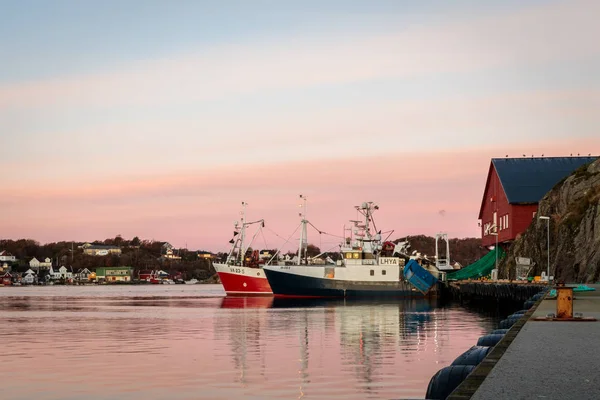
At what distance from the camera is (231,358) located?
29016mm

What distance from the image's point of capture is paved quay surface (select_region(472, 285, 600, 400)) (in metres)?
10.0

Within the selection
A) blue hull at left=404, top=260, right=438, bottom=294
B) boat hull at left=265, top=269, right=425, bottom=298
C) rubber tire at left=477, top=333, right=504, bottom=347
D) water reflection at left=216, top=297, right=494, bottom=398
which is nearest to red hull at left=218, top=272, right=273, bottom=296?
boat hull at left=265, top=269, right=425, bottom=298

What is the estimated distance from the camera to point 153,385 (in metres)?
22.3

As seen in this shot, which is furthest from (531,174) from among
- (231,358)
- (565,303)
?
(565,303)

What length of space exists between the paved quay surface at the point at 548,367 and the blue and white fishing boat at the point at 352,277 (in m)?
71.9

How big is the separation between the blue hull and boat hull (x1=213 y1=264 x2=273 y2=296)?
20829 millimetres

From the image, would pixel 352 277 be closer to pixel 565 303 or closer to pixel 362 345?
pixel 362 345

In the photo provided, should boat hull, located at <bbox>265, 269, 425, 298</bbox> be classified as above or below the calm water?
above

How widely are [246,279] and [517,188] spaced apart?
123 ft

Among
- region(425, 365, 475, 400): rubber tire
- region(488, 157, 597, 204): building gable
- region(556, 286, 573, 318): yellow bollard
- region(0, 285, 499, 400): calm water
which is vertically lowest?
region(0, 285, 499, 400): calm water

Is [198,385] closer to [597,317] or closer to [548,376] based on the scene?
[597,317]

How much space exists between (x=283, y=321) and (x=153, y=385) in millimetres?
29076

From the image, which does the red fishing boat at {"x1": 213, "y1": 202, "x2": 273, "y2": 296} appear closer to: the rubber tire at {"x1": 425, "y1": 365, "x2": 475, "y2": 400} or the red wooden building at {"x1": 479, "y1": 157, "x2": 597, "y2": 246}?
the red wooden building at {"x1": 479, "y1": 157, "x2": 597, "y2": 246}

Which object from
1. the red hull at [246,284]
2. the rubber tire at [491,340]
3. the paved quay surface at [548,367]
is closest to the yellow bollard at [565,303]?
the paved quay surface at [548,367]
